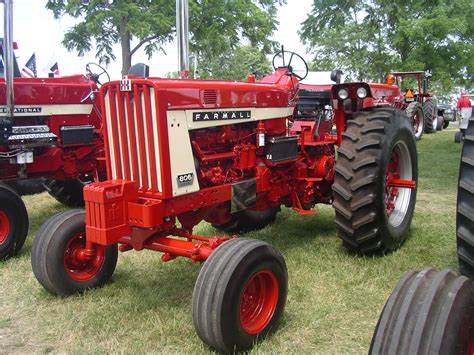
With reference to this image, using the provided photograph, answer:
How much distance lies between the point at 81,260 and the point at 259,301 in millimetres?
1572

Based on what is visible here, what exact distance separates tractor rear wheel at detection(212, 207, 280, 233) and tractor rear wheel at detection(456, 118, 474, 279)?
2.61 meters

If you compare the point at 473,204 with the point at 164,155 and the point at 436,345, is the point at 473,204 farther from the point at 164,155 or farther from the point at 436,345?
the point at 164,155

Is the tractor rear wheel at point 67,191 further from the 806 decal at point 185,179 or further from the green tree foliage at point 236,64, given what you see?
the green tree foliage at point 236,64

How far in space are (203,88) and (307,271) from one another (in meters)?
1.82

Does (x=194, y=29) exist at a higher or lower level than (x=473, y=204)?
higher

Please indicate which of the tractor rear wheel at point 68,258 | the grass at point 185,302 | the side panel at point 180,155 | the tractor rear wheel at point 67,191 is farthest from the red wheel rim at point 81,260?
the tractor rear wheel at point 67,191

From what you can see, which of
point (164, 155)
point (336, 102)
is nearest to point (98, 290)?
point (164, 155)

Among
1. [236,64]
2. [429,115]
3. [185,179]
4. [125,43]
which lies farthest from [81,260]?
[236,64]

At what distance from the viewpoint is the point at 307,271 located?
13.6 feet

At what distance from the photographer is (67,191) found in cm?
719

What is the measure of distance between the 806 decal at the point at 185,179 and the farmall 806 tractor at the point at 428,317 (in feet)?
A: 5.79

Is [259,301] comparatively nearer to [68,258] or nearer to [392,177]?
[68,258]

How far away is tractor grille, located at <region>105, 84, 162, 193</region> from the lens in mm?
3240

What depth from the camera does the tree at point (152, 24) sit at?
61.1 ft
